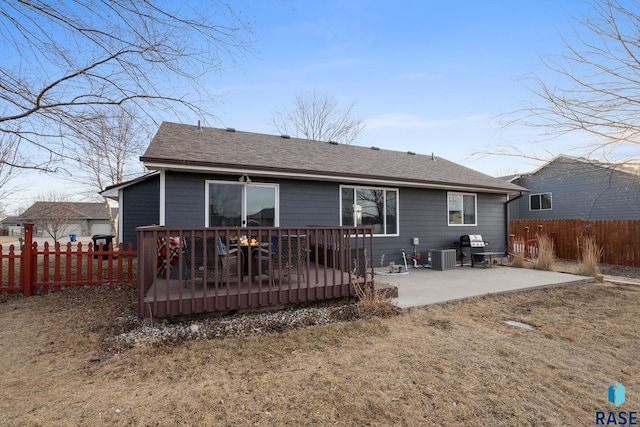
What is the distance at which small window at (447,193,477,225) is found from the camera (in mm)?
9789

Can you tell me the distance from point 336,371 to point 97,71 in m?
4.45

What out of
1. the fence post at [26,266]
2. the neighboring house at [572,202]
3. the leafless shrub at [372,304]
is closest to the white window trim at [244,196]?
the fence post at [26,266]

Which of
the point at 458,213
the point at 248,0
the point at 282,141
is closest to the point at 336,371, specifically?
the point at 248,0

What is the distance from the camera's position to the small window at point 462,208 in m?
9.79

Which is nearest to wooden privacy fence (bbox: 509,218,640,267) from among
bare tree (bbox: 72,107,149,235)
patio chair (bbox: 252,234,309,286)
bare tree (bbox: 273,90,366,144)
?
patio chair (bbox: 252,234,309,286)

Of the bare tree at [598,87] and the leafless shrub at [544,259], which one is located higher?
the bare tree at [598,87]

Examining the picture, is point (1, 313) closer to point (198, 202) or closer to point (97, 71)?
point (198, 202)

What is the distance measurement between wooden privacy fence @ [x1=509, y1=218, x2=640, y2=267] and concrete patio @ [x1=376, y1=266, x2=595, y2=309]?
3355mm

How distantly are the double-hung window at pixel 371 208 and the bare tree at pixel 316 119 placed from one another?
503 inches

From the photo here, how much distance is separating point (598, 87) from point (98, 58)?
5.46 metres

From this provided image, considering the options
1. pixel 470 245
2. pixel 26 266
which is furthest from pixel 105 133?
pixel 470 245

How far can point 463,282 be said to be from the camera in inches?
259

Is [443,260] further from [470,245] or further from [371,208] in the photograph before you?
[371,208]

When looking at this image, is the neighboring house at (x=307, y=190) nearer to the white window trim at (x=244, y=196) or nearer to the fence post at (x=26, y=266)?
the white window trim at (x=244, y=196)
